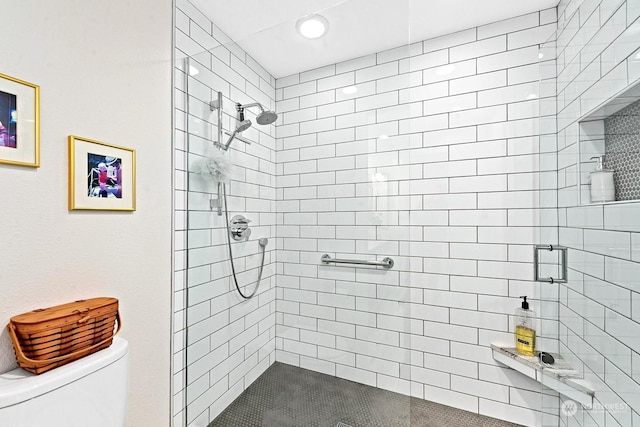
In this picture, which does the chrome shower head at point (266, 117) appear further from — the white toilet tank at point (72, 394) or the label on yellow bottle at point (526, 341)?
the label on yellow bottle at point (526, 341)

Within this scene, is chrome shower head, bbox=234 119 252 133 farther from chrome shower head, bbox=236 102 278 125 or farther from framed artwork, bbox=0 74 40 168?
framed artwork, bbox=0 74 40 168

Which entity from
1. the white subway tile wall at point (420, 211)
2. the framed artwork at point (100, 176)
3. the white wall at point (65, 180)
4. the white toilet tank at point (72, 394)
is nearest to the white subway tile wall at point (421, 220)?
the white subway tile wall at point (420, 211)

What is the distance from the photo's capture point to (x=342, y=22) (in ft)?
4.39

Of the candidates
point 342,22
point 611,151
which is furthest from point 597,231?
point 342,22

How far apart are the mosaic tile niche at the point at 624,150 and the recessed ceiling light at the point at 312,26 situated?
123 centimetres

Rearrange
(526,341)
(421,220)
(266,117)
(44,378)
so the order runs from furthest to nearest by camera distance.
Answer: (421,220) → (526,341) → (266,117) → (44,378)

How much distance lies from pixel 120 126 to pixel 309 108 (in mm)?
847

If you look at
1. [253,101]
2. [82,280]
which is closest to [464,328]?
[253,101]

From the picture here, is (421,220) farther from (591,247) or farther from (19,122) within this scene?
(19,122)

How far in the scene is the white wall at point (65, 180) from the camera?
89 cm

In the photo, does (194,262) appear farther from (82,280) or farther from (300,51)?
(300,51)

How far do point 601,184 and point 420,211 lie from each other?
0.90 meters

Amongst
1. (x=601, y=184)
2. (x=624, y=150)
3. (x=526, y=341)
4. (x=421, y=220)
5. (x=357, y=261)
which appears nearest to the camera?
(x=624, y=150)

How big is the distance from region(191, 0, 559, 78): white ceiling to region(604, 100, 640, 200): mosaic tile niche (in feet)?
2.88
